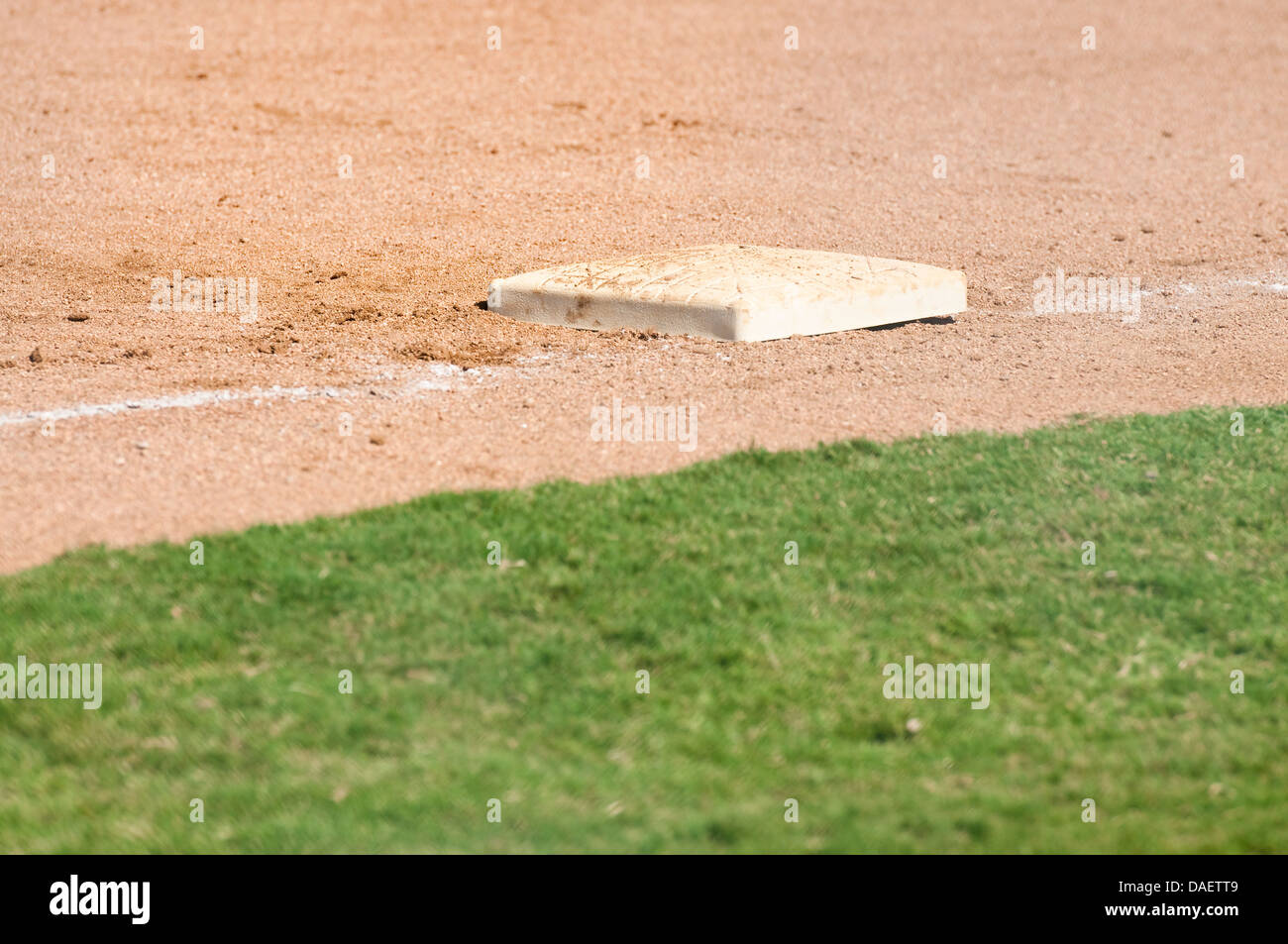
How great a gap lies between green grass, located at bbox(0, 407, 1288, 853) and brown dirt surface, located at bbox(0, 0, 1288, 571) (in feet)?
1.68

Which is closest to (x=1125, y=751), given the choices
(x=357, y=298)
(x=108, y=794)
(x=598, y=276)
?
(x=108, y=794)

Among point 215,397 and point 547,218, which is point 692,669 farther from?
point 547,218

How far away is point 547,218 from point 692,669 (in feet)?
19.1

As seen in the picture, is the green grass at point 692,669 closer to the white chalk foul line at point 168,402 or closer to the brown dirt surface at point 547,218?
the brown dirt surface at point 547,218

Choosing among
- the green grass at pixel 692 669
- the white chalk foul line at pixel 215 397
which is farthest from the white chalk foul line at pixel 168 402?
the green grass at pixel 692 669

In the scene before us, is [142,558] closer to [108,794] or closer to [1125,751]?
[108,794]

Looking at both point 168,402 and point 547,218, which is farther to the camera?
point 547,218

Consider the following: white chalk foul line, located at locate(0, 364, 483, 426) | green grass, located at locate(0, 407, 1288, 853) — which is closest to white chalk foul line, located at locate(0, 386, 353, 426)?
white chalk foul line, located at locate(0, 364, 483, 426)

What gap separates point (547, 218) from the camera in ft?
31.4

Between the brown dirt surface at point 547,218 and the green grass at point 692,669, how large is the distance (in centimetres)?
51

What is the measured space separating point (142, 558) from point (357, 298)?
3394 millimetres

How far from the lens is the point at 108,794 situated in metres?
3.77

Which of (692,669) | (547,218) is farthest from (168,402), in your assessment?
(547,218)

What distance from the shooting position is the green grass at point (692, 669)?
12.1ft
